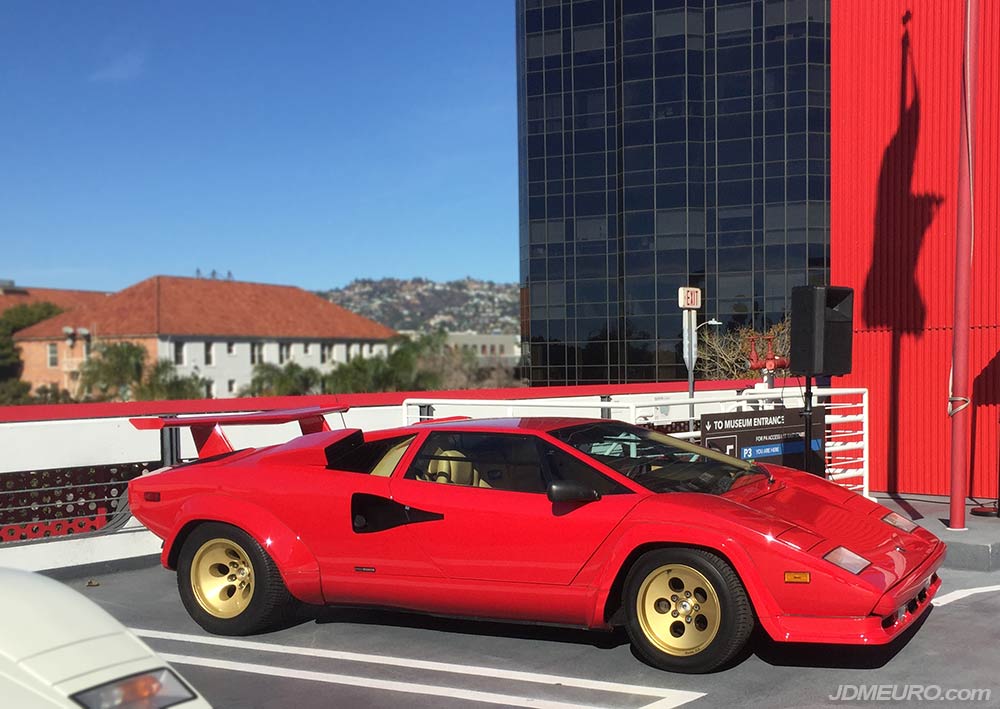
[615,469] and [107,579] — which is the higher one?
[615,469]

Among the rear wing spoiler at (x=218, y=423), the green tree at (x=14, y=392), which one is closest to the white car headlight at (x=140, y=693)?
the rear wing spoiler at (x=218, y=423)

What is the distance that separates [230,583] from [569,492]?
2.58 meters

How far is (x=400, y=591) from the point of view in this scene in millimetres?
6320

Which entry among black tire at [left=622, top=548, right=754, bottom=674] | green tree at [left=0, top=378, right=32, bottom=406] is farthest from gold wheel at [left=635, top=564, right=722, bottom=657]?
green tree at [left=0, top=378, right=32, bottom=406]

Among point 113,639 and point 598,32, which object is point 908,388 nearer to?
point 113,639

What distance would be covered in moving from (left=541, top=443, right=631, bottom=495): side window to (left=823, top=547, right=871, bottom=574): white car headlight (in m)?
1.16

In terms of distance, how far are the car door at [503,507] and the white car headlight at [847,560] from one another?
1.09 m

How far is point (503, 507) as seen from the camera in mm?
6062

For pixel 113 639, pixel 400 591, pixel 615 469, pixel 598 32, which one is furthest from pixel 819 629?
pixel 598 32

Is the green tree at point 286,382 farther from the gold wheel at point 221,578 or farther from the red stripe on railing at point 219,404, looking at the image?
the gold wheel at point 221,578

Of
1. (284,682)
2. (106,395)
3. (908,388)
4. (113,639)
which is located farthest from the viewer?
(106,395)

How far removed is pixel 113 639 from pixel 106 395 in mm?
70186

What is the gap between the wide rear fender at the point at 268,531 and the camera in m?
6.55

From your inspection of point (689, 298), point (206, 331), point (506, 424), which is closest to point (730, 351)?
point (689, 298)
